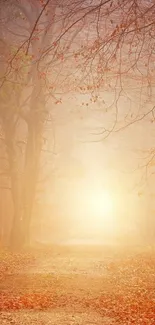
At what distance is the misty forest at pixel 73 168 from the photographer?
873 centimetres

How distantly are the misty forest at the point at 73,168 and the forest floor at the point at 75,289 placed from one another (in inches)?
1.2

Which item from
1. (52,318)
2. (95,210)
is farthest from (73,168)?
(52,318)

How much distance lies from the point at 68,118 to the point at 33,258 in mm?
17883

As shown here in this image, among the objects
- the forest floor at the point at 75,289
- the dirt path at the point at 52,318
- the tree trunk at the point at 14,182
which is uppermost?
the tree trunk at the point at 14,182

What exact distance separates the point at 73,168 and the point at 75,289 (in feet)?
84.4

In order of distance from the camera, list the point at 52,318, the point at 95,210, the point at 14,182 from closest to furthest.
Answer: the point at 52,318 → the point at 14,182 → the point at 95,210

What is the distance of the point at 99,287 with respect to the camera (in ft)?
42.2

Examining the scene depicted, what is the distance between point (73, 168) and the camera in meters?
37.9

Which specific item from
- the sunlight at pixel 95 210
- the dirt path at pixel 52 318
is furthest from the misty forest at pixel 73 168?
the sunlight at pixel 95 210

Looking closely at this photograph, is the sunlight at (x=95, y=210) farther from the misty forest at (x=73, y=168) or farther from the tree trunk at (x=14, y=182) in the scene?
the tree trunk at (x=14, y=182)

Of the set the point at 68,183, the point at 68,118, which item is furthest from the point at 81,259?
the point at 68,183

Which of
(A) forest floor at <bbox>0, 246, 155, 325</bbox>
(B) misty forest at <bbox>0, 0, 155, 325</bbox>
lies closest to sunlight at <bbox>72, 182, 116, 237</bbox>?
(B) misty forest at <bbox>0, 0, 155, 325</bbox>

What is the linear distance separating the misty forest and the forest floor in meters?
0.03

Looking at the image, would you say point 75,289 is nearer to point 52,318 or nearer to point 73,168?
point 52,318
